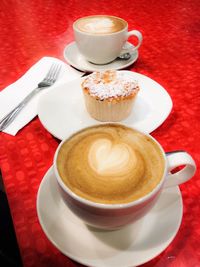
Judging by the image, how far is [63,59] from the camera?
108 centimetres

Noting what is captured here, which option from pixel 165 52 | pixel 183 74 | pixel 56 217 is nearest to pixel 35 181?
pixel 56 217

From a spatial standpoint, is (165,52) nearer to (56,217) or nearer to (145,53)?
(145,53)

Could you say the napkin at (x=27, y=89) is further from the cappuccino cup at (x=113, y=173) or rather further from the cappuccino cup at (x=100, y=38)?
the cappuccino cup at (x=113, y=173)

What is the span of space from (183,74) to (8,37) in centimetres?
80

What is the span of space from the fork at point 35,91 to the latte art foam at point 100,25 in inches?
6.7

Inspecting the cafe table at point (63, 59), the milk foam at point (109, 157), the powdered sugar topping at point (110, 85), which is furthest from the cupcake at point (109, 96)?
the milk foam at point (109, 157)

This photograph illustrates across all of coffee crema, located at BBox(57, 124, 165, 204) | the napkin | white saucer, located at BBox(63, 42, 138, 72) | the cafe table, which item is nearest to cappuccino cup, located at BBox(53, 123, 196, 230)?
coffee crema, located at BBox(57, 124, 165, 204)

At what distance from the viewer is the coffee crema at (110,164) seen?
1.44 feet

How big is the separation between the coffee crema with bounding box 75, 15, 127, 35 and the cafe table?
0.15 metres

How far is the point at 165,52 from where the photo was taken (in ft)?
3.67

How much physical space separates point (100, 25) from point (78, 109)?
404mm

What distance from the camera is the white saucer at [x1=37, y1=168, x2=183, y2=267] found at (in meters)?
0.44

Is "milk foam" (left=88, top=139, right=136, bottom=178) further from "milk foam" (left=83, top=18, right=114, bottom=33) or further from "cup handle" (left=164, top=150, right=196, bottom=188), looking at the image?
"milk foam" (left=83, top=18, right=114, bottom=33)

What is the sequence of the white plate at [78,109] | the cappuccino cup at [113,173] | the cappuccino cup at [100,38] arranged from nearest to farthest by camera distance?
the cappuccino cup at [113,173], the white plate at [78,109], the cappuccino cup at [100,38]
